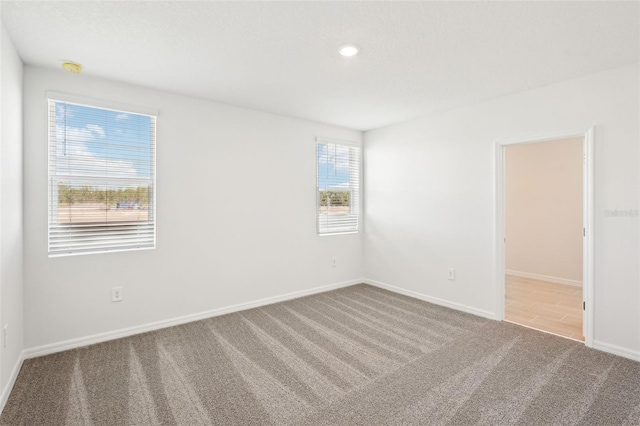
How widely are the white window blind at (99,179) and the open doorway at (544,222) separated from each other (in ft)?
15.5

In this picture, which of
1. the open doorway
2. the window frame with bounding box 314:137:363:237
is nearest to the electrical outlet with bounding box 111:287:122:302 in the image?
the window frame with bounding box 314:137:363:237

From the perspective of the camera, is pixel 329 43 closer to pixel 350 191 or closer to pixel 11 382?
pixel 350 191

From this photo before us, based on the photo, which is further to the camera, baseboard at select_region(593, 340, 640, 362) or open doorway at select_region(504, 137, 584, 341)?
open doorway at select_region(504, 137, 584, 341)

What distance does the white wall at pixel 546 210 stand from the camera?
16.6ft

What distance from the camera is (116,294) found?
10.2 ft

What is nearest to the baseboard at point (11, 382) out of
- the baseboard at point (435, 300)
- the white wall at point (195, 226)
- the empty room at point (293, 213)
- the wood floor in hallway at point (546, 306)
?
the empty room at point (293, 213)

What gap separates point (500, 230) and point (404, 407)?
2352 mm

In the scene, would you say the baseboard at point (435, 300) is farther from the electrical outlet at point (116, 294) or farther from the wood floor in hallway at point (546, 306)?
the electrical outlet at point (116, 294)

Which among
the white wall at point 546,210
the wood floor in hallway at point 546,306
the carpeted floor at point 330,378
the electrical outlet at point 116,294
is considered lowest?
the carpeted floor at point 330,378

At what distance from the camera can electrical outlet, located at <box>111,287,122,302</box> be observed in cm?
310

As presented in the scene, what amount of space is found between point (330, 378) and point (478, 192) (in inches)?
106

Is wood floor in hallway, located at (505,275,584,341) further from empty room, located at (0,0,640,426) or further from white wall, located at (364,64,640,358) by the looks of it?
white wall, located at (364,64,640,358)

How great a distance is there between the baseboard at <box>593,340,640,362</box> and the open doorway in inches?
58.1

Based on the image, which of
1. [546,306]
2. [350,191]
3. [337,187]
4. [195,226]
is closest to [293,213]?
[337,187]
